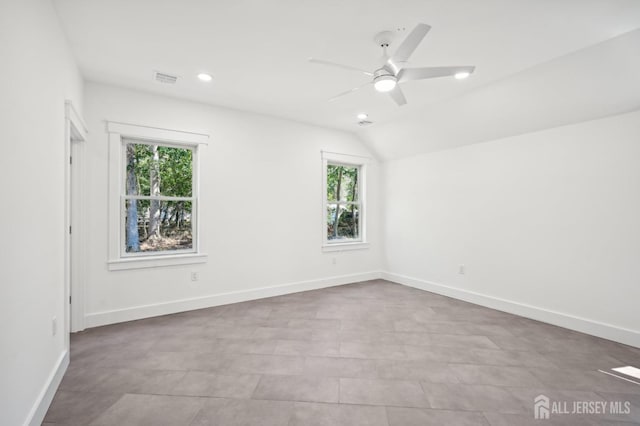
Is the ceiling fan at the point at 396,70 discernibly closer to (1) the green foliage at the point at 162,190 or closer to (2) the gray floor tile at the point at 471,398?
(2) the gray floor tile at the point at 471,398

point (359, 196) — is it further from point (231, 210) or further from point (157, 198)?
point (157, 198)

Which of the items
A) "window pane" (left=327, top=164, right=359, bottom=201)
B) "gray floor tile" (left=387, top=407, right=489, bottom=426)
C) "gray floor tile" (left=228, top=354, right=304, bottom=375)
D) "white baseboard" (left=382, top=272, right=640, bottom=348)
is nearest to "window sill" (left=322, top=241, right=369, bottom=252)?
"window pane" (left=327, top=164, right=359, bottom=201)

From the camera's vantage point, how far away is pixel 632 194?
3047 mm

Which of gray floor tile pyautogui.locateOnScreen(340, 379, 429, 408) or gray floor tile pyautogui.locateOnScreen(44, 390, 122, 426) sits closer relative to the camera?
gray floor tile pyautogui.locateOnScreen(44, 390, 122, 426)

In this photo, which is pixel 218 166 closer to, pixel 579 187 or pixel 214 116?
pixel 214 116

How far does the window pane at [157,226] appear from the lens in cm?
381

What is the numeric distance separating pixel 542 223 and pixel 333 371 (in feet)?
10.3

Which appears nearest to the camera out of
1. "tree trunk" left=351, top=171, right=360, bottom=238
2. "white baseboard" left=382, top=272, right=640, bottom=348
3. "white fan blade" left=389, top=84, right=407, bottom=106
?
"white fan blade" left=389, top=84, right=407, bottom=106

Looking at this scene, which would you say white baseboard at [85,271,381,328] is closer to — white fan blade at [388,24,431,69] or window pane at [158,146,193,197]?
window pane at [158,146,193,197]

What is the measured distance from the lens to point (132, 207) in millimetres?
3807

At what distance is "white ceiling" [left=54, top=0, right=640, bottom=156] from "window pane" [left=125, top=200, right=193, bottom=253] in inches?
56.8

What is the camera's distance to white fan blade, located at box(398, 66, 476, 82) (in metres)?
2.32

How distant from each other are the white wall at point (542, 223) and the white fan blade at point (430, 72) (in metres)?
2.15

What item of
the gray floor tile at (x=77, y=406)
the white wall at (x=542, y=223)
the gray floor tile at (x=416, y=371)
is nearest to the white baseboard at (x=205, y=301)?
the gray floor tile at (x=77, y=406)
